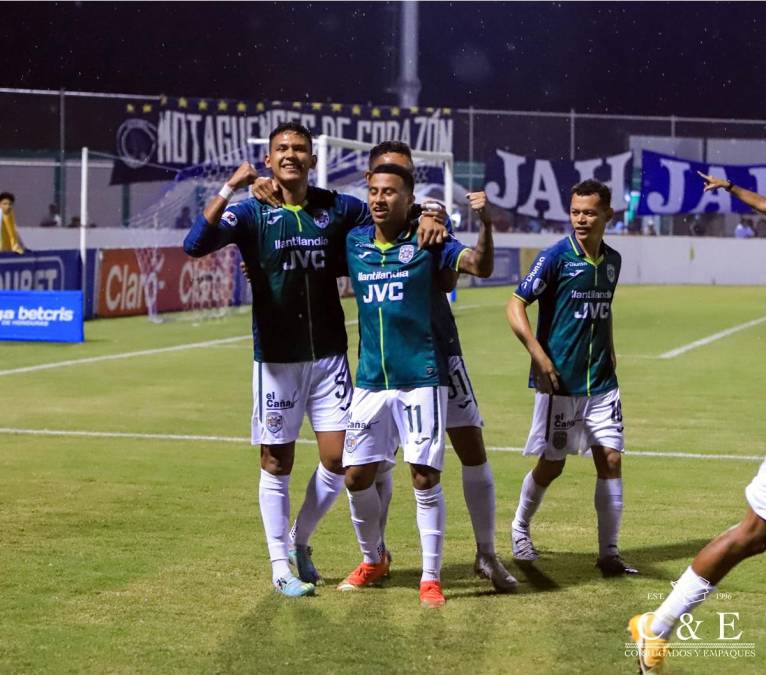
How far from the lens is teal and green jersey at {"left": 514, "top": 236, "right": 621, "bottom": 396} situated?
7.14m

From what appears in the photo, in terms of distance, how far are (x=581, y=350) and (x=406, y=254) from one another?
51.7 inches

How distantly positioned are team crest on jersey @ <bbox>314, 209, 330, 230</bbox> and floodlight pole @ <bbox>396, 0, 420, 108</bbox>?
36570 mm

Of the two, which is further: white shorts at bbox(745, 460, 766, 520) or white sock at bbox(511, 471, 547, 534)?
white sock at bbox(511, 471, 547, 534)

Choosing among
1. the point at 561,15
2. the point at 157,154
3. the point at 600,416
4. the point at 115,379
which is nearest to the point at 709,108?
the point at 561,15

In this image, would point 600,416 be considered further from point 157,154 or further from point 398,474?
point 157,154

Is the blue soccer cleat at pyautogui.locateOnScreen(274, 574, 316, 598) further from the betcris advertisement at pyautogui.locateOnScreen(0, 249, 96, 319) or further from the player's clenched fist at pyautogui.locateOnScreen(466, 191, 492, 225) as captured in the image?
the betcris advertisement at pyautogui.locateOnScreen(0, 249, 96, 319)

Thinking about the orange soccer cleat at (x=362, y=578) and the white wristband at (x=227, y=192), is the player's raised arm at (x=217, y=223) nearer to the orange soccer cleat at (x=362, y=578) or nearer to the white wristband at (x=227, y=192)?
the white wristband at (x=227, y=192)

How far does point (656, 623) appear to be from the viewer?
515 centimetres

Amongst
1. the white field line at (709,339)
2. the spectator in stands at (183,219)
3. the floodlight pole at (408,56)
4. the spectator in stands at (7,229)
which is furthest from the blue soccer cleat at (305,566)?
the floodlight pole at (408,56)

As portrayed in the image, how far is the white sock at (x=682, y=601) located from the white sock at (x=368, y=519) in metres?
1.72

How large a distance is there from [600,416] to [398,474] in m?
3.00

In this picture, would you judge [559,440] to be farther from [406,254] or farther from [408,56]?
[408,56]

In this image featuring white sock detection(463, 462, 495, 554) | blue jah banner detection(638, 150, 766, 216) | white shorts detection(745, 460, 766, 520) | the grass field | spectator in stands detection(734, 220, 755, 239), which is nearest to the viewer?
white shorts detection(745, 460, 766, 520)

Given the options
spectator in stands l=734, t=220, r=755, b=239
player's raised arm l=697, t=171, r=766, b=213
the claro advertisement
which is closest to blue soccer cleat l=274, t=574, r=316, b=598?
player's raised arm l=697, t=171, r=766, b=213
